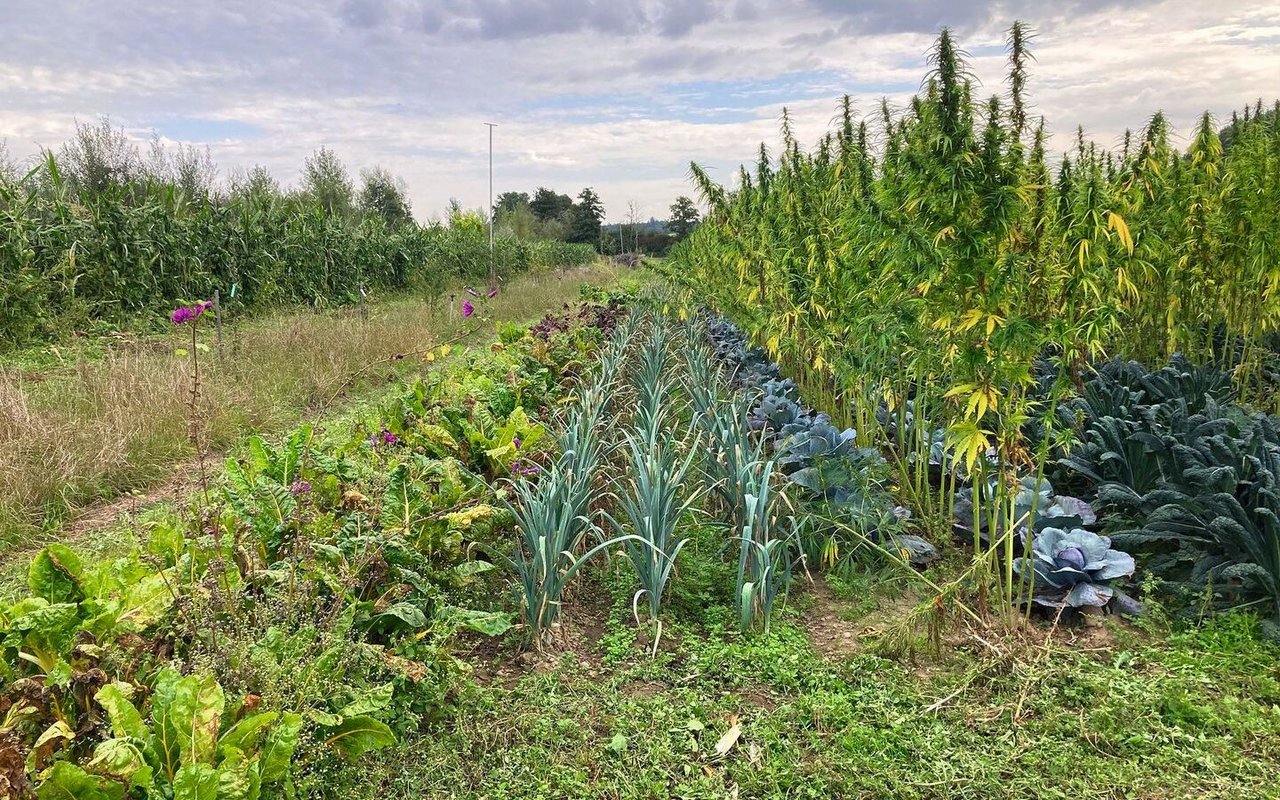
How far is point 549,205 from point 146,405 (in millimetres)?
52172

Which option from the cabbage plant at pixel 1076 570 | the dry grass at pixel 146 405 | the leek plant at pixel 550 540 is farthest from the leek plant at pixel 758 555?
the dry grass at pixel 146 405

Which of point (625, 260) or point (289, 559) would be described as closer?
point (289, 559)

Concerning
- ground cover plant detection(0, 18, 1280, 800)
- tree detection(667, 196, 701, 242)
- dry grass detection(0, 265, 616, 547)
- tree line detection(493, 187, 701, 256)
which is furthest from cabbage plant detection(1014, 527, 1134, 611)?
tree line detection(493, 187, 701, 256)

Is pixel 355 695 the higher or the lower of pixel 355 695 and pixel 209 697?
the lower

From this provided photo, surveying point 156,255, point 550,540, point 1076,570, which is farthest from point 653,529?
point 156,255

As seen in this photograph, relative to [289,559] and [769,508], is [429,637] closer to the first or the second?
Answer: [289,559]

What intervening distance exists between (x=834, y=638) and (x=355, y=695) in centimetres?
175

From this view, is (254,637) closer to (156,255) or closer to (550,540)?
(550,540)

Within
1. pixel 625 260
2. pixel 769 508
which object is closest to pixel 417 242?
pixel 769 508

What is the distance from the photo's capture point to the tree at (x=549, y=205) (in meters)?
53.8

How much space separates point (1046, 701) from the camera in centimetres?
228

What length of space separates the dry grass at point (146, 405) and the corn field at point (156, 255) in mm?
961

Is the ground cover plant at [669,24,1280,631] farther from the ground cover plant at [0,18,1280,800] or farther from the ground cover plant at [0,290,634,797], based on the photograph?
the ground cover plant at [0,290,634,797]

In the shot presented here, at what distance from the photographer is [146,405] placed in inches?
Result: 193
